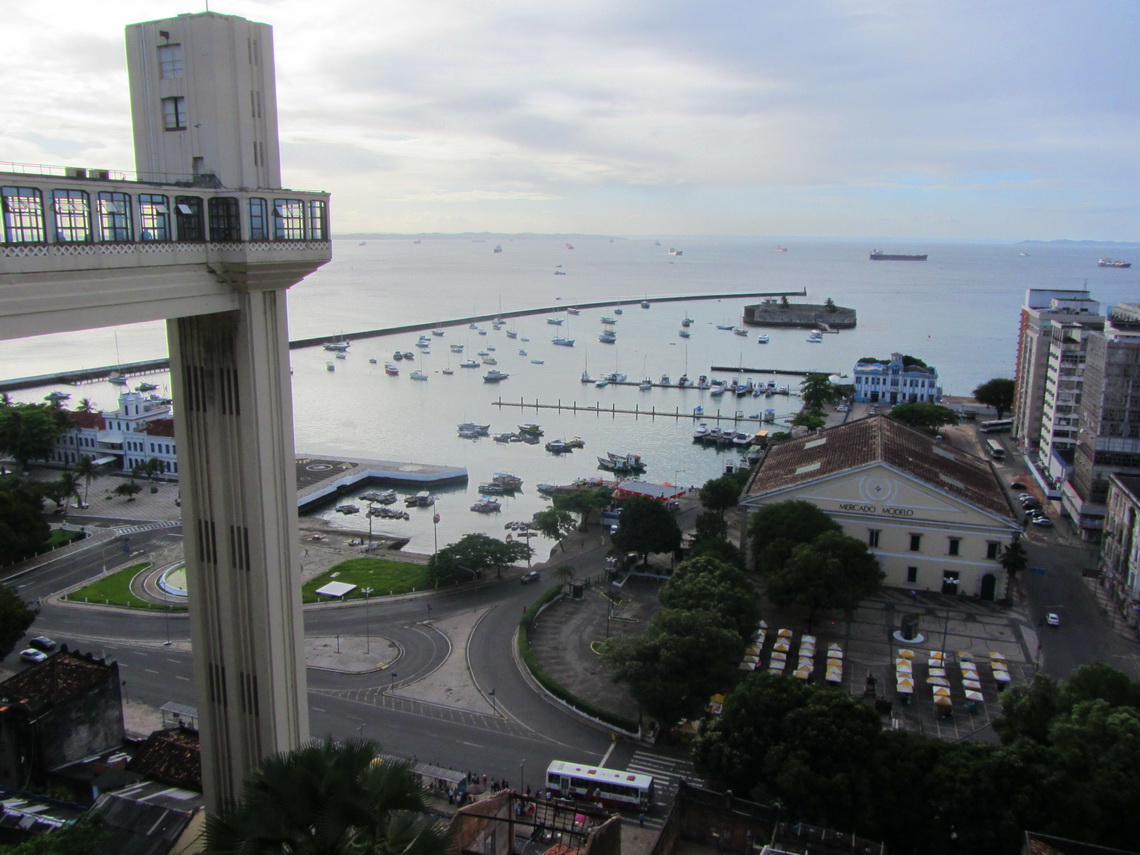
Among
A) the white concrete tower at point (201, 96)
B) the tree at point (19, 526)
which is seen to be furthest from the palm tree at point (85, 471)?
the white concrete tower at point (201, 96)

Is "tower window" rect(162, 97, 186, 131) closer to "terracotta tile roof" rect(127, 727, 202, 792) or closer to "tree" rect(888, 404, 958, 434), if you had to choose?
"terracotta tile roof" rect(127, 727, 202, 792)

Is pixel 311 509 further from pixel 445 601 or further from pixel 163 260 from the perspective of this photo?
pixel 163 260

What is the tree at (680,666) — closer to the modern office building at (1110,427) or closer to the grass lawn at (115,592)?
the grass lawn at (115,592)

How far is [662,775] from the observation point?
2217 centimetres

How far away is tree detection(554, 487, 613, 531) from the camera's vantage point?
43062mm

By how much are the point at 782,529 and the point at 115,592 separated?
25.9 m

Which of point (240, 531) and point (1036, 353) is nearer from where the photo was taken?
point (240, 531)

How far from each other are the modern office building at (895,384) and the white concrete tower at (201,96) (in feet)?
236

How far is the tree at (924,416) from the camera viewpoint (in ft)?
194

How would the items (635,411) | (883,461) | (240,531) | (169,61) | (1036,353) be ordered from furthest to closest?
1. (635,411)
2. (1036,353)
3. (883,461)
4. (240,531)
5. (169,61)

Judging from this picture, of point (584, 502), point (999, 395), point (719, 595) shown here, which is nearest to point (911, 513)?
point (719, 595)

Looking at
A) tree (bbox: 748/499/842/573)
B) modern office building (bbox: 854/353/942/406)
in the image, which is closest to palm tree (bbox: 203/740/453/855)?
tree (bbox: 748/499/842/573)

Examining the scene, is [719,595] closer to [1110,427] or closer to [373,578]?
[373,578]

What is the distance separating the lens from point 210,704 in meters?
14.9
